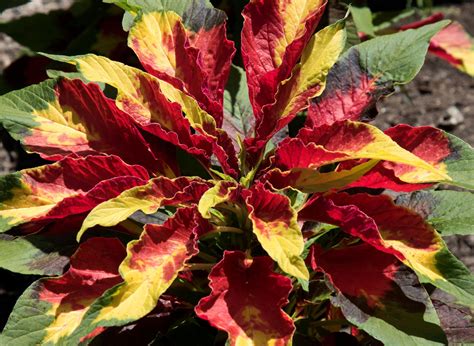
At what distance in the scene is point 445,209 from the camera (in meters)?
1.20

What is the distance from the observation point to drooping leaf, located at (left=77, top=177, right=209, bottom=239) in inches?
36.9

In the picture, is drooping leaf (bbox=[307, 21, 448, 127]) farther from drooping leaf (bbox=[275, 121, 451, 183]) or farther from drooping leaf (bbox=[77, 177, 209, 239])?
drooping leaf (bbox=[77, 177, 209, 239])

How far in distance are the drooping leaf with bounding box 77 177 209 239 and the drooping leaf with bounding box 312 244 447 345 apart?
7.8 inches

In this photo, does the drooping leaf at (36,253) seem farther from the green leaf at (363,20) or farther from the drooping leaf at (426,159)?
the green leaf at (363,20)

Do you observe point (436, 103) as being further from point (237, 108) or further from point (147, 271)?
point (147, 271)

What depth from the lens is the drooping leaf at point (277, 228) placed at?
0.91 m

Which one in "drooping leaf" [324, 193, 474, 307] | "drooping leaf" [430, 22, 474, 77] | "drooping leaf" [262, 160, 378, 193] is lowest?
"drooping leaf" [430, 22, 474, 77]

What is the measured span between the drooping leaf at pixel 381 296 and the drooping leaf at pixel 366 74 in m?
0.21

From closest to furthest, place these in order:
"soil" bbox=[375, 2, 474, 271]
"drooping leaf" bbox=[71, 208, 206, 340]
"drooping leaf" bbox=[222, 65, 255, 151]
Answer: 1. "drooping leaf" bbox=[71, 208, 206, 340]
2. "drooping leaf" bbox=[222, 65, 255, 151]
3. "soil" bbox=[375, 2, 474, 271]

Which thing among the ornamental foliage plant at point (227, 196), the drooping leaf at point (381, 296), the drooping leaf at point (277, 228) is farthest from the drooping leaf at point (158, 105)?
the drooping leaf at point (381, 296)

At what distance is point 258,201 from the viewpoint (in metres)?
1.03

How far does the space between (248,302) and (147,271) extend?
14cm

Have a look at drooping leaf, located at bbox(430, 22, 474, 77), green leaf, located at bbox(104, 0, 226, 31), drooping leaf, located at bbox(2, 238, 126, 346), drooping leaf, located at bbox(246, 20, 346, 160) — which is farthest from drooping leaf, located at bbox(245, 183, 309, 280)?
drooping leaf, located at bbox(430, 22, 474, 77)

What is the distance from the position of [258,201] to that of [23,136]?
0.37 meters
